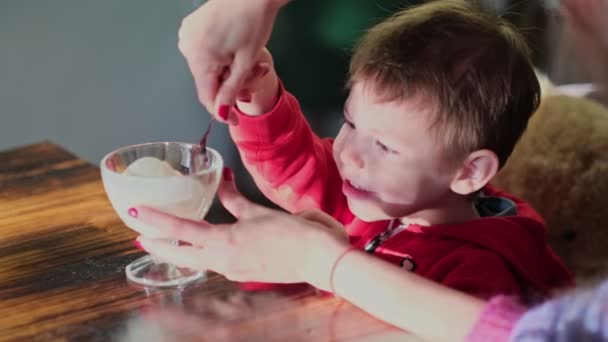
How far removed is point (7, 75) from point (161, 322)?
178 cm

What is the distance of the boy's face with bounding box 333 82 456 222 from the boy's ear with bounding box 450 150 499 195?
0.05 ft

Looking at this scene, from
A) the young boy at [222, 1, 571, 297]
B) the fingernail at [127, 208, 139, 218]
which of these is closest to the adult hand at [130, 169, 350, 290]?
the fingernail at [127, 208, 139, 218]

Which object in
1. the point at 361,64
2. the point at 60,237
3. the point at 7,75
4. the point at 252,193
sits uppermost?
the point at 361,64

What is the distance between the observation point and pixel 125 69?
247cm

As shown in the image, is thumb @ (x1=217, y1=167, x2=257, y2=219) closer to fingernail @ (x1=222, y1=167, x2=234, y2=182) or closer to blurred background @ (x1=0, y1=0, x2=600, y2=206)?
fingernail @ (x1=222, y1=167, x2=234, y2=182)

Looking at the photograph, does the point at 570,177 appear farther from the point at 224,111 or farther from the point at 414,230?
the point at 224,111

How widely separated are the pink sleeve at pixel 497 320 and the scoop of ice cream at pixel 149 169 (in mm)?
351

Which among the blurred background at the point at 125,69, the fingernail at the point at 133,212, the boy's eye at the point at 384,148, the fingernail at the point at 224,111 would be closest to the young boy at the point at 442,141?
the boy's eye at the point at 384,148

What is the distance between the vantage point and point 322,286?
75 centimetres

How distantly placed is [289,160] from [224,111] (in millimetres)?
226

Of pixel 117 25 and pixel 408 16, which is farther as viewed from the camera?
pixel 117 25

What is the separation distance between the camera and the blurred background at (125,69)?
2174 mm

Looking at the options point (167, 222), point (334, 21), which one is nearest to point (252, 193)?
point (334, 21)

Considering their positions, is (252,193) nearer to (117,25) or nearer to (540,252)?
(117,25)
